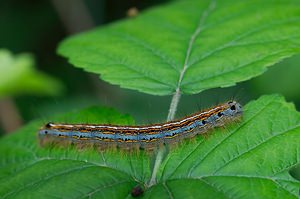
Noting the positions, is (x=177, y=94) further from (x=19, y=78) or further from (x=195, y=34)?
(x=19, y=78)

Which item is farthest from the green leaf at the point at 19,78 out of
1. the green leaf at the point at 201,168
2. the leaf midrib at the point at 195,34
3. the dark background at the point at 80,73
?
the leaf midrib at the point at 195,34

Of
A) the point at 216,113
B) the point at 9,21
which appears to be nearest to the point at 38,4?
the point at 9,21

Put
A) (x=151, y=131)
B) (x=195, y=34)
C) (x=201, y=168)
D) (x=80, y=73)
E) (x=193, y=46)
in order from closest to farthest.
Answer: (x=201, y=168), (x=151, y=131), (x=193, y=46), (x=195, y=34), (x=80, y=73)

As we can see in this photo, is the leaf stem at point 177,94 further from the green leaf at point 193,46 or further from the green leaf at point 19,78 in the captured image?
the green leaf at point 19,78

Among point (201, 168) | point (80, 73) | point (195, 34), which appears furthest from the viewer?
point (80, 73)

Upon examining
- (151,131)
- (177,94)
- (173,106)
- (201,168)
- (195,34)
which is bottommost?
(201,168)

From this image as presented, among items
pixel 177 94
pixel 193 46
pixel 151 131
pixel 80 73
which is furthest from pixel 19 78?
pixel 80 73

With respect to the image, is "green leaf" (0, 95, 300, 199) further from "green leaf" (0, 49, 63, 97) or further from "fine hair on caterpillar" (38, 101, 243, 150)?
"green leaf" (0, 49, 63, 97)
